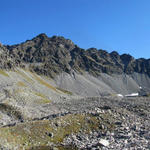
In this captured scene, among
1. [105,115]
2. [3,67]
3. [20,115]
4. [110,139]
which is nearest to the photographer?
[110,139]

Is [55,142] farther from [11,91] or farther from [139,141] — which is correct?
[11,91]

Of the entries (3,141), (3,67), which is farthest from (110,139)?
(3,67)

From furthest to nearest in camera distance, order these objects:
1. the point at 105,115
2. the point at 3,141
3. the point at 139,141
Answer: the point at 105,115 < the point at 139,141 < the point at 3,141

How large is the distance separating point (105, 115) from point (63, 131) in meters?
9.06

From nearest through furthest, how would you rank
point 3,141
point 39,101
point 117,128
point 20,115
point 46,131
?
1. point 3,141
2. point 46,131
3. point 117,128
4. point 20,115
5. point 39,101

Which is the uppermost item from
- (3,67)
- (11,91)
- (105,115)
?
(3,67)

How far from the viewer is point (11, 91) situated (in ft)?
216

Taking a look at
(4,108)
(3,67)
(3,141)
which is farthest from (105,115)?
(3,67)

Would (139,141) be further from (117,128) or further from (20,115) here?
(20,115)

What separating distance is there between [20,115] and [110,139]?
76.4 ft

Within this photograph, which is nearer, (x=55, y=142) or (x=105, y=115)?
(x=55, y=142)

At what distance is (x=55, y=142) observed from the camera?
2603 centimetres

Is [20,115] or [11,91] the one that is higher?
[11,91]

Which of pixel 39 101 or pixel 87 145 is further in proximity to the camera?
pixel 39 101
